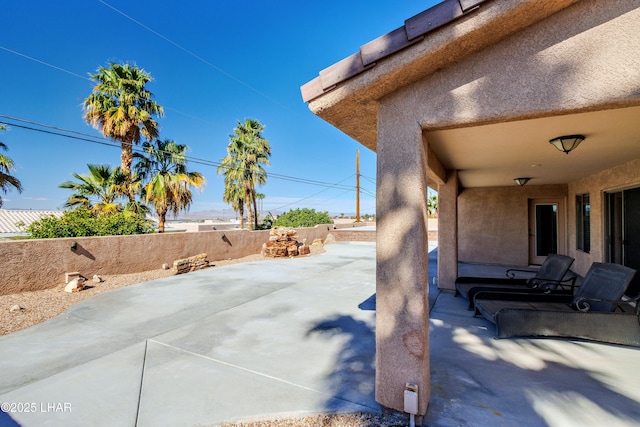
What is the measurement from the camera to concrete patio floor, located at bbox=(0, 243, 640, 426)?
2.50 m

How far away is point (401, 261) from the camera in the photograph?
2342 millimetres

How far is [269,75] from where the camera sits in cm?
2298

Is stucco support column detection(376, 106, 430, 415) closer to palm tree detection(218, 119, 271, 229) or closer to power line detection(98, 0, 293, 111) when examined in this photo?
power line detection(98, 0, 293, 111)

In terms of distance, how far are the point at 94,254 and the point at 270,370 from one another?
7146mm

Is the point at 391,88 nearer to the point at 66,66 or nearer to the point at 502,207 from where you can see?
the point at 502,207

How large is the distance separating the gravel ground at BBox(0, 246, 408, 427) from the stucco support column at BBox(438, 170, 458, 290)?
4785mm

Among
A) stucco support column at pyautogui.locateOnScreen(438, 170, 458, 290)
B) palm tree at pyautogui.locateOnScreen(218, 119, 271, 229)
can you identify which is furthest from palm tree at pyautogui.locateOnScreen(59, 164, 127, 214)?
stucco support column at pyautogui.locateOnScreen(438, 170, 458, 290)

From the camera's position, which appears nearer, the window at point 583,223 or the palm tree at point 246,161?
the window at point 583,223

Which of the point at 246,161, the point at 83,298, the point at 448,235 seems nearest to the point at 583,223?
the point at 448,235

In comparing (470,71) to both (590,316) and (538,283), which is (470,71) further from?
(538,283)

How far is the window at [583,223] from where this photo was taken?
290 inches

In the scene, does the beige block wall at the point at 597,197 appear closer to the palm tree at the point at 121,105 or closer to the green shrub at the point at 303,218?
the palm tree at the point at 121,105

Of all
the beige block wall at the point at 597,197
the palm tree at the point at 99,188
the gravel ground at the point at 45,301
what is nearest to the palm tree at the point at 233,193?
the palm tree at the point at 99,188

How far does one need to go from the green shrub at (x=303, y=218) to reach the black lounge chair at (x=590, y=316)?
69.4ft
